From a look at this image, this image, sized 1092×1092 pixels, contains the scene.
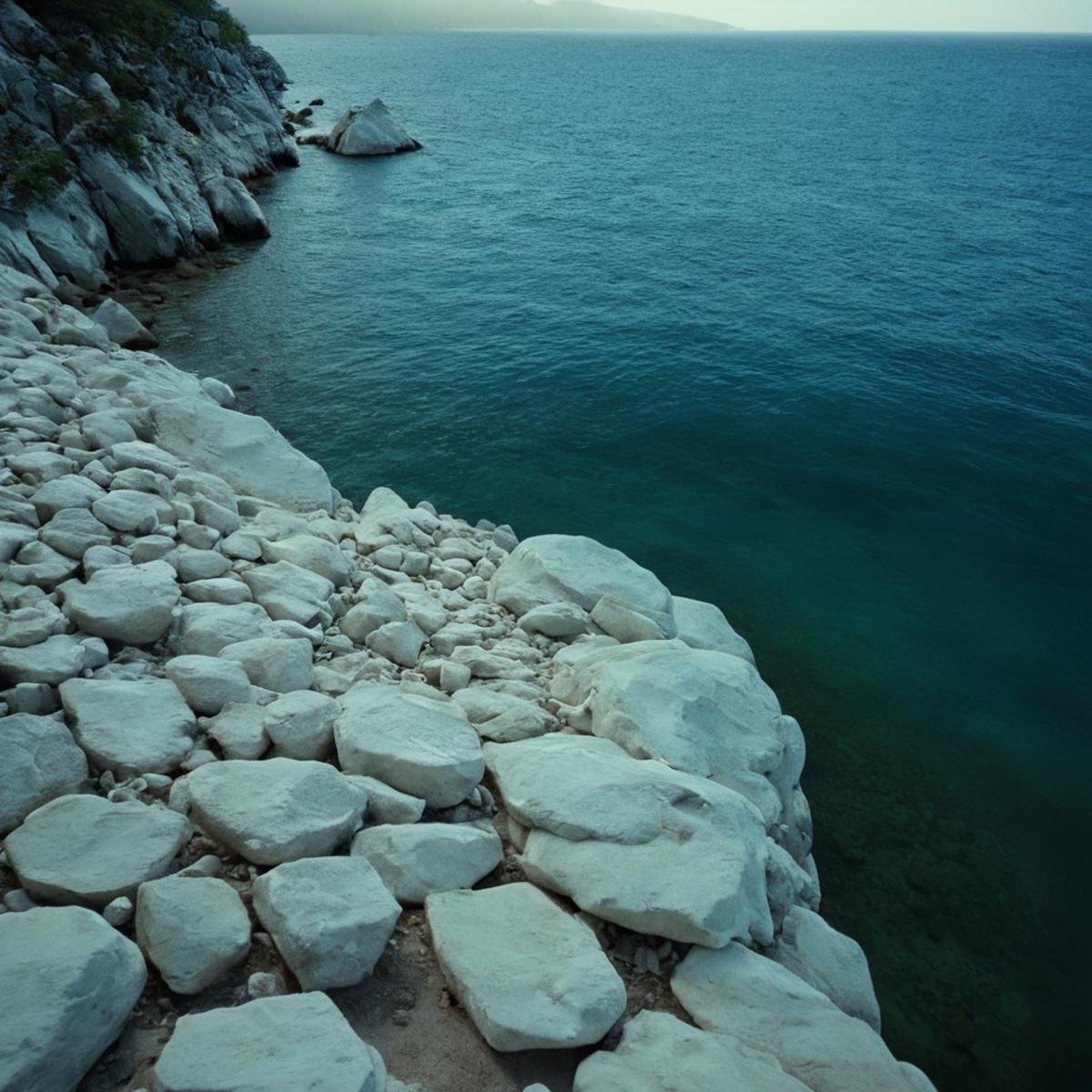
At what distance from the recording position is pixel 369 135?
61406mm

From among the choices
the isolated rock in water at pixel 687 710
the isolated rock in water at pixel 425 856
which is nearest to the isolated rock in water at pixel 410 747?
the isolated rock in water at pixel 425 856

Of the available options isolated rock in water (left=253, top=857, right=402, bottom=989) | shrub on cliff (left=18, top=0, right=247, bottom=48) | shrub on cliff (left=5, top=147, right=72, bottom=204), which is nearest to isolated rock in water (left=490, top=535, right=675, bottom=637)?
isolated rock in water (left=253, top=857, right=402, bottom=989)

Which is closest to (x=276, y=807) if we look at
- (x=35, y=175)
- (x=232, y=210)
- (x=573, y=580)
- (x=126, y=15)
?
(x=573, y=580)

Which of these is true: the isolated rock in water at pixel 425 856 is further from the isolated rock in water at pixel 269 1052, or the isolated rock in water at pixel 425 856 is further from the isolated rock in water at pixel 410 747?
the isolated rock in water at pixel 269 1052

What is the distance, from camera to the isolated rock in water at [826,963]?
686cm

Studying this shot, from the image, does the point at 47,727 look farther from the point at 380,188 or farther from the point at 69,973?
the point at 380,188

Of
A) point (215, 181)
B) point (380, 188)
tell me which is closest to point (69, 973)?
point (215, 181)

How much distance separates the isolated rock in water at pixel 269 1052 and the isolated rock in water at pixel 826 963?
412cm

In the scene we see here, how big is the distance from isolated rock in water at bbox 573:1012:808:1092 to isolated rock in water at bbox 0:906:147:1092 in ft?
9.72

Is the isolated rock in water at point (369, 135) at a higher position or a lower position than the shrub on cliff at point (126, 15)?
lower

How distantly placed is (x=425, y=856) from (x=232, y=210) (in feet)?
130

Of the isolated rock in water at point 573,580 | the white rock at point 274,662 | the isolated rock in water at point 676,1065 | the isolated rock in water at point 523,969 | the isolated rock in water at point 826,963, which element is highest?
the white rock at point 274,662

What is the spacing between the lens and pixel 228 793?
241 inches

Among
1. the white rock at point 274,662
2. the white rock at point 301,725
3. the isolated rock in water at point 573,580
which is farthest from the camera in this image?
the isolated rock in water at point 573,580
